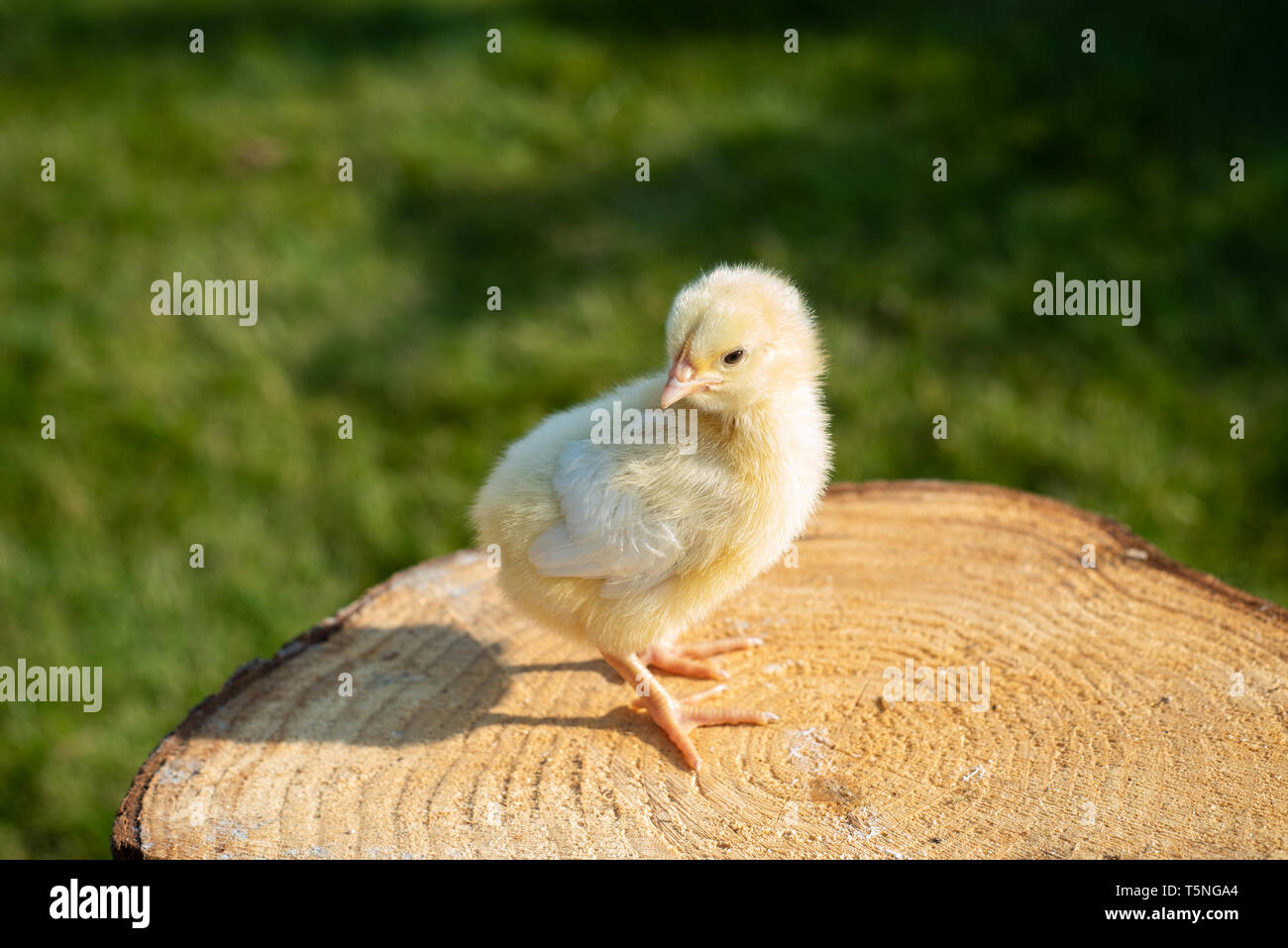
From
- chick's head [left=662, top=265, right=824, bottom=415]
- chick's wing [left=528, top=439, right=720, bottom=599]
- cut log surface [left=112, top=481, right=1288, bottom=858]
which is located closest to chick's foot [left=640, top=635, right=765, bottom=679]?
cut log surface [left=112, top=481, right=1288, bottom=858]

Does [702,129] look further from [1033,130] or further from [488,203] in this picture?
[1033,130]

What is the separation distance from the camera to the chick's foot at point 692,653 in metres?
3.32

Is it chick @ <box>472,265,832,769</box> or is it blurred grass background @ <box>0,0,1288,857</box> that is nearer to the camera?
chick @ <box>472,265,832,769</box>

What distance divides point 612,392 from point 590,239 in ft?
11.3

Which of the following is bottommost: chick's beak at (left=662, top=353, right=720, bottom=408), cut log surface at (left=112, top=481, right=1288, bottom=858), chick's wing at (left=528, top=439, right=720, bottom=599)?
cut log surface at (left=112, top=481, right=1288, bottom=858)

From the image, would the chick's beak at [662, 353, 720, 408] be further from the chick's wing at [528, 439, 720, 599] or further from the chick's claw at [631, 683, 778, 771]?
the chick's claw at [631, 683, 778, 771]

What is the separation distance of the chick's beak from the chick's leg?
0.71m

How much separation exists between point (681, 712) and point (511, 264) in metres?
4.04

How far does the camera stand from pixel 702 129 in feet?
23.6

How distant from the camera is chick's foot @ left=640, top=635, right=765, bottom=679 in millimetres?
3324

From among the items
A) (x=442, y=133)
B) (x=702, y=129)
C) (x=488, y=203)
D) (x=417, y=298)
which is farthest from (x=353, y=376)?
(x=702, y=129)

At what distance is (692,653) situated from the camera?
338cm

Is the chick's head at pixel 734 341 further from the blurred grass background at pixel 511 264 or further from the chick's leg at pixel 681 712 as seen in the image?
the blurred grass background at pixel 511 264

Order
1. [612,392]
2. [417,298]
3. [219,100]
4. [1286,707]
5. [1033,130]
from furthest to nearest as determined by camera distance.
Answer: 1. [219,100]
2. [1033,130]
3. [417,298]
4. [612,392]
5. [1286,707]
